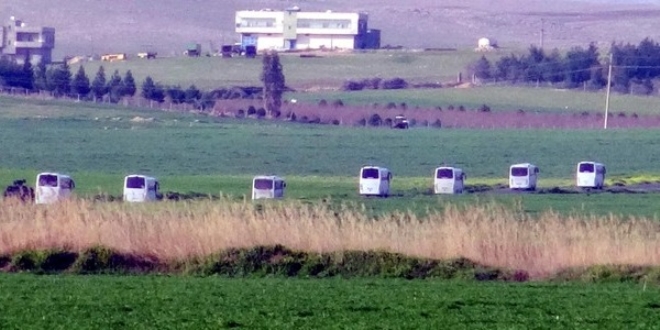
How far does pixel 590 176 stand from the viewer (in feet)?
193

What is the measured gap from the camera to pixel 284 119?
10038cm

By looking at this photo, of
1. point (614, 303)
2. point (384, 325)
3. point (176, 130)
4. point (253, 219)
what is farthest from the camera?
point (176, 130)

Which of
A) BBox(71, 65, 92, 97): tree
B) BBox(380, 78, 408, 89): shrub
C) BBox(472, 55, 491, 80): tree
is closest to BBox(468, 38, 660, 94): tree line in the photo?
BBox(472, 55, 491, 80): tree

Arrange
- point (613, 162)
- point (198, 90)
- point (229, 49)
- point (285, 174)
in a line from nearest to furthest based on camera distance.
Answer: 1. point (285, 174)
2. point (613, 162)
3. point (198, 90)
4. point (229, 49)

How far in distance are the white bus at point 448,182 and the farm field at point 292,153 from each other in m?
0.78

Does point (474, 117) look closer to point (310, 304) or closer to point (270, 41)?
point (270, 41)

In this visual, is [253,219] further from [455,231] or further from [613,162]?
[613,162]

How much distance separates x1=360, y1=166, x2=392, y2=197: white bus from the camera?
5341 centimetres

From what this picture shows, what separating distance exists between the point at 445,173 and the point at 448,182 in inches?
23.1

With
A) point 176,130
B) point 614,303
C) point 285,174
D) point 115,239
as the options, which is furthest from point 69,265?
point 176,130

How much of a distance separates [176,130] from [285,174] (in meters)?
21.0

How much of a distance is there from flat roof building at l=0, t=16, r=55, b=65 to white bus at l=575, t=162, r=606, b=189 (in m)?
93.2

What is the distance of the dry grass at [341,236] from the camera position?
26234 millimetres

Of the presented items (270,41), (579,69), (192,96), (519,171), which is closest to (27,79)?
(192,96)
